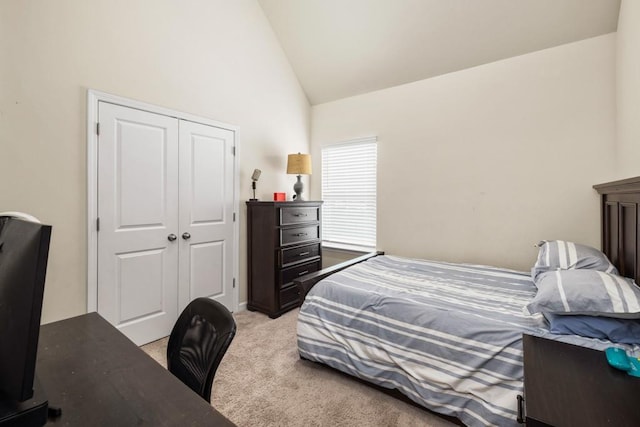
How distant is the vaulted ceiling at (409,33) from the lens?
99.4 inches

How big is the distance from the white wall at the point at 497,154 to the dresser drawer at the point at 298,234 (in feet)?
2.65

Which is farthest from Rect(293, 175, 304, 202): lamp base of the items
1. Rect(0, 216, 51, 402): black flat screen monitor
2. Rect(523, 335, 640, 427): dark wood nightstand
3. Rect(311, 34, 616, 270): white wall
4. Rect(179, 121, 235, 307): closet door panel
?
Rect(0, 216, 51, 402): black flat screen monitor

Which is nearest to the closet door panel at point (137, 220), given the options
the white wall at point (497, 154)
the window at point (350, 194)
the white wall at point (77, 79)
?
the white wall at point (77, 79)

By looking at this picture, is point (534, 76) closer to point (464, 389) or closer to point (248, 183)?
point (464, 389)

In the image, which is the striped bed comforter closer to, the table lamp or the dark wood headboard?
the dark wood headboard

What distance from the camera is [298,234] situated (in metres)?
3.49

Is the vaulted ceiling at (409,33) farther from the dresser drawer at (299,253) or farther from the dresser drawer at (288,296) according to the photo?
the dresser drawer at (288,296)

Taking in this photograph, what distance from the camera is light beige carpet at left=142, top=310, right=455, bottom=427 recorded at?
175 cm

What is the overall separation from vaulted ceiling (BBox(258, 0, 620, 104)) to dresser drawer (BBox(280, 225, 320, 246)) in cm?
179

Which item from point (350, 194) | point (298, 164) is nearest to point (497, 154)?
point (350, 194)

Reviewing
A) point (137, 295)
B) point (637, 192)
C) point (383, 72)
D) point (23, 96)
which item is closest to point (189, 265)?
point (137, 295)

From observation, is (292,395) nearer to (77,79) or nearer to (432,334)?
(432,334)

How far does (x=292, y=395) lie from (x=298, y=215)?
6.28ft

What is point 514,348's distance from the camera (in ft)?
4.98
